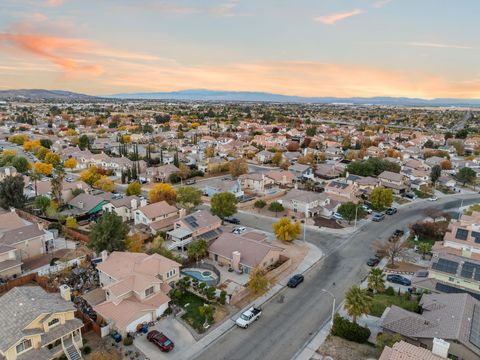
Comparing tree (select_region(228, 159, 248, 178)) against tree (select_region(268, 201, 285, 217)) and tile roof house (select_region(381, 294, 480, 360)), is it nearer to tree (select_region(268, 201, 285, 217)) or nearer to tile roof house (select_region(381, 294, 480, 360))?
tree (select_region(268, 201, 285, 217))

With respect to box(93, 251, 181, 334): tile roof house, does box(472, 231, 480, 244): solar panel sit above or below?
above

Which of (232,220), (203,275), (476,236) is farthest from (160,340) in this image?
(476,236)

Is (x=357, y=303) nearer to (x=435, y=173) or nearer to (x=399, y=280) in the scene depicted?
(x=399, y=280)

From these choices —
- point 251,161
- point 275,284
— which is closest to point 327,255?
point 275,284

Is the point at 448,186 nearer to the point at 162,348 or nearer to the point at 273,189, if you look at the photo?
the point at 273,189

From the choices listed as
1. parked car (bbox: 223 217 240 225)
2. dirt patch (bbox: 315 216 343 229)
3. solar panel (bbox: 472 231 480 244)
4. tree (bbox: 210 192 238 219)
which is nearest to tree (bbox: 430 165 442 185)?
dirt patch (bbox: 315 216 343 229)

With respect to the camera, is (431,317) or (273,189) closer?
A: (431,317)
